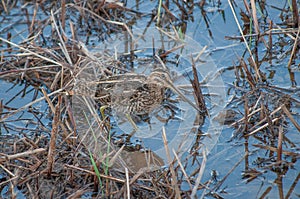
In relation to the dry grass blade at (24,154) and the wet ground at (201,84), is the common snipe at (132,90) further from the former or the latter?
the dry grass blade at (24,154)

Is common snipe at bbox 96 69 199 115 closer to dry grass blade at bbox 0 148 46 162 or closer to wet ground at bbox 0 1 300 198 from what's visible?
wet ground at bbox 0 1 300 198

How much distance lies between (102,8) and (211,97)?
4.98 feet

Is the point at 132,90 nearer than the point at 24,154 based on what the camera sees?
No

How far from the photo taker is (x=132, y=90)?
470 cm

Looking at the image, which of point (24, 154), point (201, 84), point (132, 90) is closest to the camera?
point (24, 154)

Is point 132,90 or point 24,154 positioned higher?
point 132,90

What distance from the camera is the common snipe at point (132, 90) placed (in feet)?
15.4

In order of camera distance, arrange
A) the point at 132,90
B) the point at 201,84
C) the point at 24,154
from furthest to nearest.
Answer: the point at 201,84, the point at 132,90, the point at 24,154

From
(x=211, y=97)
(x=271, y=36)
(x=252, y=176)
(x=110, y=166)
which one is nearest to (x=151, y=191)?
(x=110, y=166)

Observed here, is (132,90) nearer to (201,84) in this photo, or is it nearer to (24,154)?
(201,84)

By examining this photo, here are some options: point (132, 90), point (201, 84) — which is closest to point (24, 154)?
point (132, 90)

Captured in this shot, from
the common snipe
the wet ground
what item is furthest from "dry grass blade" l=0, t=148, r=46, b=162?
the common snipe

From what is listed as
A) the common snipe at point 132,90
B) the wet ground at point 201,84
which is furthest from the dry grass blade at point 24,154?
the common snipe at point 132,90

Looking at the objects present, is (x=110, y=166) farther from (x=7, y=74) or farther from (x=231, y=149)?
(x=7, y=74)
